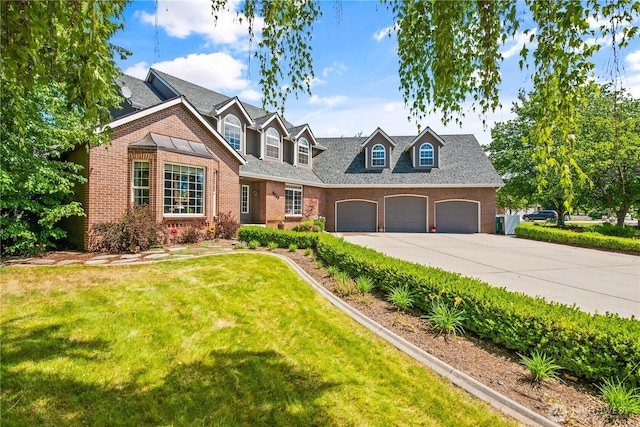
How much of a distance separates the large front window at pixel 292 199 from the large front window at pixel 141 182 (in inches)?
360

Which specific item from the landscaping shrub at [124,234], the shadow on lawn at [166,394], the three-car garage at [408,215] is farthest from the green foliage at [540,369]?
the three-car garage at [408,215]

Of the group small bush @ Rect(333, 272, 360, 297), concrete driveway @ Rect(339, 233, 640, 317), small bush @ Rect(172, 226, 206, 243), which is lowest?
concrete driveway @ Rect(339, 233, 640, 317)

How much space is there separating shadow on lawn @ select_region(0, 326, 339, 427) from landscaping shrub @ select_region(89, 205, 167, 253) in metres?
6.02

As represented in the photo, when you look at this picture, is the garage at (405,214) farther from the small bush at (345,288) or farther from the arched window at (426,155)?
the small bush at (345,288)

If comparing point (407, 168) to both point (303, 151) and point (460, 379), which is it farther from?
point (460, 379)

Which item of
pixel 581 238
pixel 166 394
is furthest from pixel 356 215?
pixel 166 394

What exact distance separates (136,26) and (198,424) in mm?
4632

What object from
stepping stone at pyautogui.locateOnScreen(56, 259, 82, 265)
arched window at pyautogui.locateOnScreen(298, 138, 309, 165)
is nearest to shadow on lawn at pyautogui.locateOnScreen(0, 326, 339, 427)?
stepping stone at pyautogui.locateOnScreen(56, 259, 82, 265)

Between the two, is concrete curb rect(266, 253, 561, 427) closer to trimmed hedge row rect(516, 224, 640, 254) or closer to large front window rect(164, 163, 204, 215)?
large front window rect(164, 163, 204, 215)

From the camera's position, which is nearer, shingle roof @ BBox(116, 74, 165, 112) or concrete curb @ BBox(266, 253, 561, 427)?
concrete curb @ BBox(266, 253, 561, 427)

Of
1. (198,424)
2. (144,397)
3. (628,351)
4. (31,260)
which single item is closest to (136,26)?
(144,397)

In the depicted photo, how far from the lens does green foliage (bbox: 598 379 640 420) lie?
2970 millimetres

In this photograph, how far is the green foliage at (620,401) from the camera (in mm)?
2970

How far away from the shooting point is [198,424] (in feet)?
9.25
